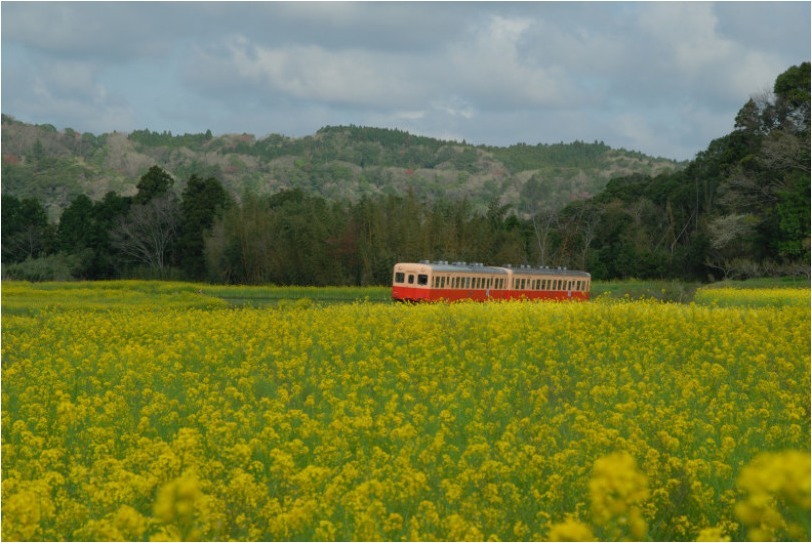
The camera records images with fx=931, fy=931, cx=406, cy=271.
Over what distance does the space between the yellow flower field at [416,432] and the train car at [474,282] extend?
552 inches

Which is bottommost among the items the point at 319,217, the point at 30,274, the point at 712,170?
the point at 30,274

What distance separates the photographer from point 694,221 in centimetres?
6194

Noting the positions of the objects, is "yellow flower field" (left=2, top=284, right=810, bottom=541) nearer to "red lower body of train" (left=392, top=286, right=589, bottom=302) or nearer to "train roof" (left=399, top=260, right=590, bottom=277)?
"red lower body of train" (left=392, top=286, right=589, bottom=302)

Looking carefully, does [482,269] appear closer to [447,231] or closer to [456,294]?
[456,294]

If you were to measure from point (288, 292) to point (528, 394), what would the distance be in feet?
99.8

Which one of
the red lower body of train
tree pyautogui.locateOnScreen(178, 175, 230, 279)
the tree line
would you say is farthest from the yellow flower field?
tree pyautogui.locateOnScreen(178, 175, 230, 279)

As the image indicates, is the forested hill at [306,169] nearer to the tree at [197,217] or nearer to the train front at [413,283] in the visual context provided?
the tree at [197,217]

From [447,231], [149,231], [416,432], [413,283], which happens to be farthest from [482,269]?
[149,231]

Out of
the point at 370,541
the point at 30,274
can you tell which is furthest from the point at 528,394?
the point at 30,274

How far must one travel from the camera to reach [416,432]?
7320 mm

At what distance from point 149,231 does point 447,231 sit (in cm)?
2061

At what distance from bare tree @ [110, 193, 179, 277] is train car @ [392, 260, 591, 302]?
90.4 feet

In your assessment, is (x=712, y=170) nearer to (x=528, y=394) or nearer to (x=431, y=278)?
(x=431, y=278)

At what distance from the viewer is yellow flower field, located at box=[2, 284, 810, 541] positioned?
525cm
